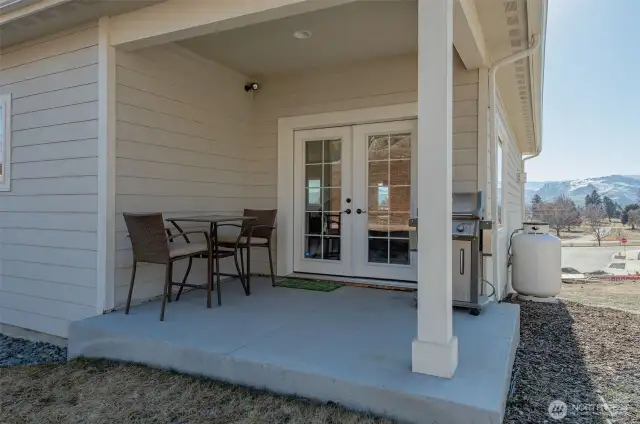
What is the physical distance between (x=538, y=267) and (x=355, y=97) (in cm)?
309

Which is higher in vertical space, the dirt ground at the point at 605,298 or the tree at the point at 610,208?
the tree at the point at 610,208

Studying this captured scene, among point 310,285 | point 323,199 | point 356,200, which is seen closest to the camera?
point 310,285

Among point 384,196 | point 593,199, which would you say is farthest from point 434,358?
point 593,199

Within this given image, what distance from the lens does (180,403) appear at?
223 cm

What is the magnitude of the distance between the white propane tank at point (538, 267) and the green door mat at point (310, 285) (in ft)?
8.11

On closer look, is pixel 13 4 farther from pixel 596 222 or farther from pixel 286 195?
pixel 596 222

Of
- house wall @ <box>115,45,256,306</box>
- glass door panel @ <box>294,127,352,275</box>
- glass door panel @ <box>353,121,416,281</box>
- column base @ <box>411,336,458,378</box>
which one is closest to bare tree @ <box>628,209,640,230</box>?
glass door panel @ <box>353,121,416,281</box>

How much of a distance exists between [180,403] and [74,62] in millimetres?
3078

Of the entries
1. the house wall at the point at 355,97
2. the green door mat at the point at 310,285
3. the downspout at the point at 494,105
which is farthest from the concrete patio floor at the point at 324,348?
the house wall at the point at 355,97

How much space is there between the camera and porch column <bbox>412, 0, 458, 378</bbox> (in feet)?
6.84

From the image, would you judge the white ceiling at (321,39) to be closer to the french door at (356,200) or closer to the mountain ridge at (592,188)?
the french door at (356,200)

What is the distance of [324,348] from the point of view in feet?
8.35

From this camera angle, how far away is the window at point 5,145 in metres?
4.11

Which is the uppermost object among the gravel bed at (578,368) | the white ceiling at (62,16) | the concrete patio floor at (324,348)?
the white ceiling at (62,16)
